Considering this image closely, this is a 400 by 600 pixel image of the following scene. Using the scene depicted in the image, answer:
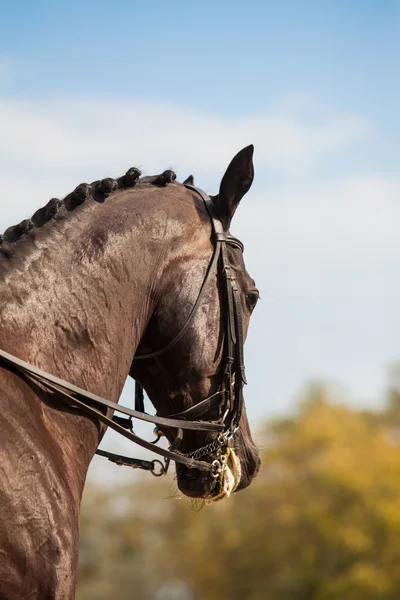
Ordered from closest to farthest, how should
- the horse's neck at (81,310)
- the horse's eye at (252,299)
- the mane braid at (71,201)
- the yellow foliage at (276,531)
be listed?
1. the horse's neck at (81,310)
2. the mane braid at (71,201)
3. the horse's eye at (252,299)
4. the yellow foliage at (276,531)

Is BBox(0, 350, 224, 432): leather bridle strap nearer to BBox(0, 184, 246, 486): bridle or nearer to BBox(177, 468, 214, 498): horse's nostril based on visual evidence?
BBox(0, 184, 246, 486): bridle

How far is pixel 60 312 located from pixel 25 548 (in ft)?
3.53

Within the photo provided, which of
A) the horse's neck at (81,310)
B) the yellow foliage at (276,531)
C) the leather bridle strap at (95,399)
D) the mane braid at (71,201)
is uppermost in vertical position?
the yellow foliage at (276,531)

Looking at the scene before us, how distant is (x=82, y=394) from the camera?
4.67m

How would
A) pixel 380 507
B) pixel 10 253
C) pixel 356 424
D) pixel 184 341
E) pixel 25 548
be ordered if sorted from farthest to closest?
pixel 356 424 → pixel 380 507 → pixel 184 341 → pixel 10 253 → pixel 25 548

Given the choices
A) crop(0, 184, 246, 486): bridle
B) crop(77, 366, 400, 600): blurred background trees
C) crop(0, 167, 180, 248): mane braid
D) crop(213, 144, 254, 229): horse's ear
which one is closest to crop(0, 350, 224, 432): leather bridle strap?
crop(0, 184, 246, 486): bridle

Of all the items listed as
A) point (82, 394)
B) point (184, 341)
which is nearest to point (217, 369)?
point (184, 341)

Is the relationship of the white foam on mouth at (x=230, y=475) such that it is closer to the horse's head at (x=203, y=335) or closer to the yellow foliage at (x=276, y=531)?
the horse's head at (x=203, y=335)

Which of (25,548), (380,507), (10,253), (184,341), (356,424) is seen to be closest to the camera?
(25,548)

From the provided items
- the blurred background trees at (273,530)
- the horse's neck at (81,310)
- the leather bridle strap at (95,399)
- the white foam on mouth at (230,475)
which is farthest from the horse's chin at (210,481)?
the blurred background trees at (273,530)

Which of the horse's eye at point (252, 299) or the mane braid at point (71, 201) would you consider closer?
the mane braid at point (71, 201)

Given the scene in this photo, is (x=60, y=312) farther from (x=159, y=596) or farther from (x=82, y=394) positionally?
(x=159, y=596)

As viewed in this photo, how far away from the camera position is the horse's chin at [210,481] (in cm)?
539

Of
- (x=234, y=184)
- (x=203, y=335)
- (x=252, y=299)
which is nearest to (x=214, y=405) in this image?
(x=203, y=335)
